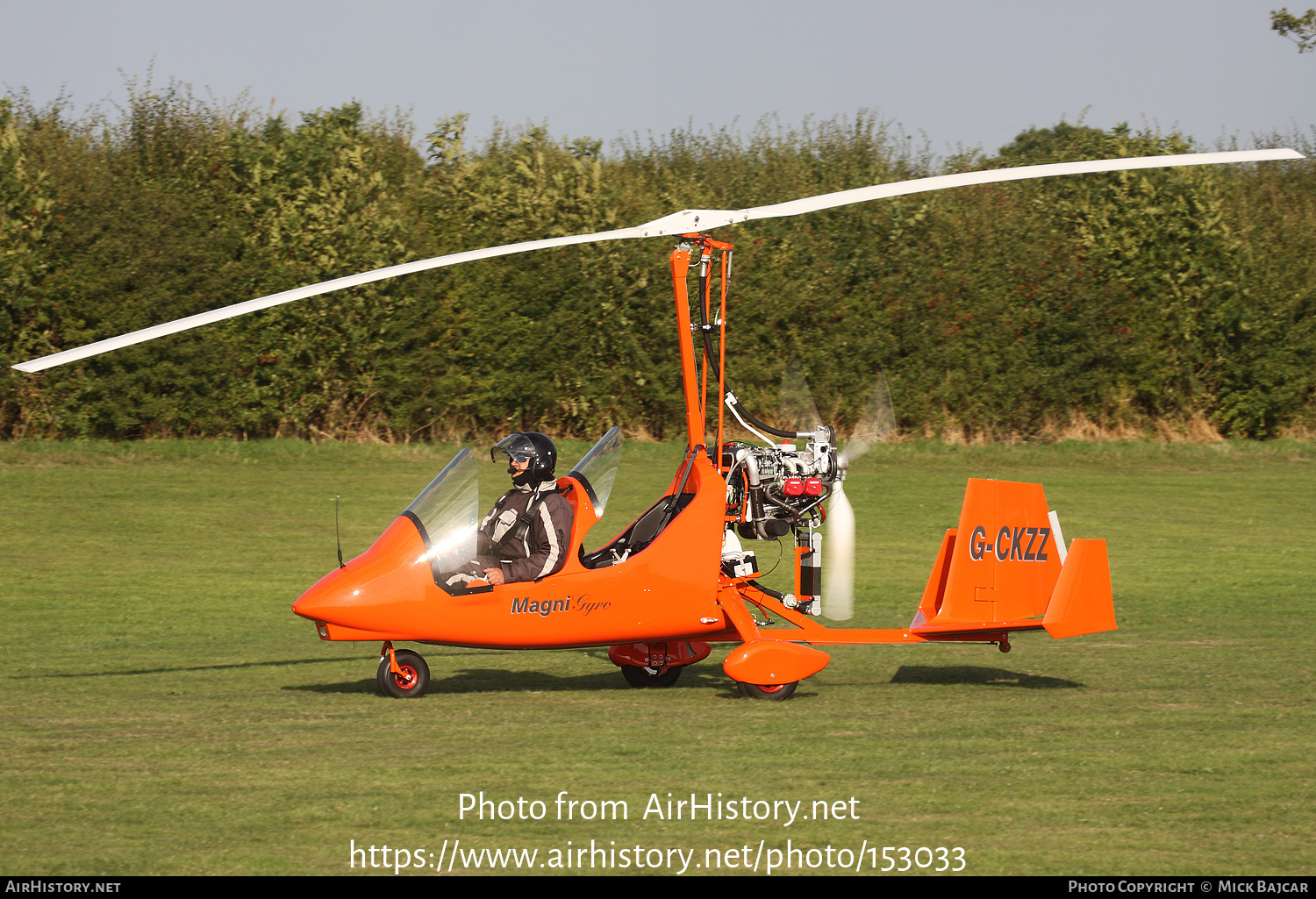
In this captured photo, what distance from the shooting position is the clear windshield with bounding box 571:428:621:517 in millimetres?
8867

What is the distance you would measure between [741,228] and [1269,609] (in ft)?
43.5

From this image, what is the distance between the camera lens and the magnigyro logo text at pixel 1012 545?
8758mm

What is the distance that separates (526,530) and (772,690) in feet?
6.14

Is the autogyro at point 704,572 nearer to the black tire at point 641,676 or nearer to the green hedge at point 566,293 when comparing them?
the black tire at point 641,676

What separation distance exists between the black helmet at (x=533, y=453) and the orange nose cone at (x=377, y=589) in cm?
82

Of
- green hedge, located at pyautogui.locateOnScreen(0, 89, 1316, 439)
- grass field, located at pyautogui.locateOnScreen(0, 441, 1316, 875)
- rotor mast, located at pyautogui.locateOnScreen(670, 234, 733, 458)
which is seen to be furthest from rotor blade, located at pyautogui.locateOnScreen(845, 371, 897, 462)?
green hedge, located at pyautogui.locateOnScreen(0, 89, 1316, 439)

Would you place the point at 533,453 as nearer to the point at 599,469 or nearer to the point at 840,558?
the point at 599,469

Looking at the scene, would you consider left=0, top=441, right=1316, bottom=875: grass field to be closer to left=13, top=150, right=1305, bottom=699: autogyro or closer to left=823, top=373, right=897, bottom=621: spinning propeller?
left=13, top=150, right=1305, bottom=699: autogyro

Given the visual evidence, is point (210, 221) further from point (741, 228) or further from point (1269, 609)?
point (1269, 609)

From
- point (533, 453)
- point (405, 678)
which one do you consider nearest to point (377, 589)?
point (405, 678)

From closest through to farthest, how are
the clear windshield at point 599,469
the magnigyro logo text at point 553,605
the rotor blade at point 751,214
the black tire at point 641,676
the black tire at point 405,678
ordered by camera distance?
the rotor blade at point 751,214 → the magnigyro logo text at point 553,605 → the black tire at point 405,678 → the clear windshield at point 599,469 → the black tire at point 641,676

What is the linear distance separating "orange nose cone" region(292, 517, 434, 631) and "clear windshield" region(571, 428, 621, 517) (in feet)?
4.29

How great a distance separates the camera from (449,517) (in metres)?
8.10

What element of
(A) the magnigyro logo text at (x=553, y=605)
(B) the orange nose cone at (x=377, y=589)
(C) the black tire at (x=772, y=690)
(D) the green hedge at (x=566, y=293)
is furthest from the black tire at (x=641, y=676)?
(D) the green hedge at (x=566, y=293)
